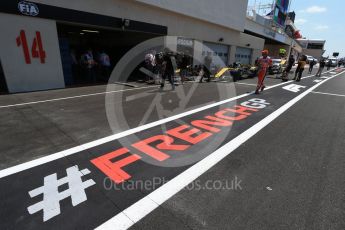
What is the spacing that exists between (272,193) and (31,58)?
9.51 m

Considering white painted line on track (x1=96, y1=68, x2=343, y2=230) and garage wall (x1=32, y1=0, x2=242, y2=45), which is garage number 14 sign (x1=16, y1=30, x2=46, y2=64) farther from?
white painted line on track (x1=96, y1=68, x2=343, y2=230)

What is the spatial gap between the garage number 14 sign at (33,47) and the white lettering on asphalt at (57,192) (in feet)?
23.7

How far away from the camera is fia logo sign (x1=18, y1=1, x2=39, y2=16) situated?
7.32 metres

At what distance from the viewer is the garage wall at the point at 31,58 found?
735cm

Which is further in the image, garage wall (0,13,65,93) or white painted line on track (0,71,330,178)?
garage wall (0,13,65,93)

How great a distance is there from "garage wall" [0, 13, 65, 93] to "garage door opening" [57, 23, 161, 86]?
115 cm

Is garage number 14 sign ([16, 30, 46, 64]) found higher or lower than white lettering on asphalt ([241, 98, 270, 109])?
higher

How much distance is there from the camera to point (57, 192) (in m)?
2.53

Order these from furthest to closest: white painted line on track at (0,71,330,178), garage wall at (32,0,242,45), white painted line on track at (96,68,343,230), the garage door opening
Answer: the garage door opening → garage wall at (32,0,242,45) → white painted line on track at (0,71,330,178) → white painted line on track at (96,68,343,230)

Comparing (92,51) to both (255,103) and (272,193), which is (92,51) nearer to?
(255,103)

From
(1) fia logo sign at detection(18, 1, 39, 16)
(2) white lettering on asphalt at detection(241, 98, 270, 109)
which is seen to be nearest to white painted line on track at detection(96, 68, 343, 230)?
(2) white lettering on asphalt at detection(241, 98, 270, 109)

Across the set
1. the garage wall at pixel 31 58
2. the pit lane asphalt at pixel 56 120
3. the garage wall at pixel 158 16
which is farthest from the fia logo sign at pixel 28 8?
the pit lane asphalt at pixel 56 120

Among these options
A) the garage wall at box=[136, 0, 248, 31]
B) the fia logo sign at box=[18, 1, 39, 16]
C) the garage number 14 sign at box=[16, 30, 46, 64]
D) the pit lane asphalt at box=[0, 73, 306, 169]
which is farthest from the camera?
the garage wall at box=[136, 0, 248, 31]

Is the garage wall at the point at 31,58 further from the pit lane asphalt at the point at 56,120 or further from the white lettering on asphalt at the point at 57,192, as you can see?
the white lettering on asphalt at the point at 57,192
